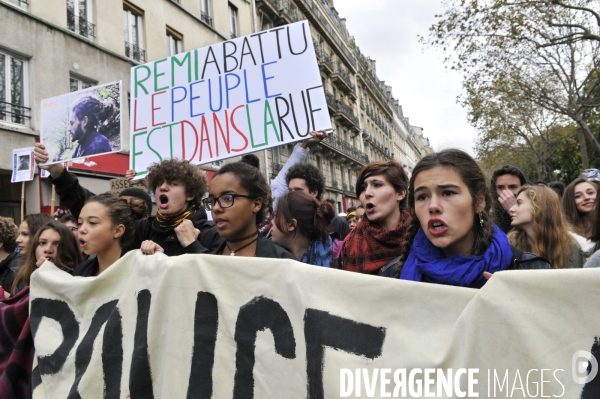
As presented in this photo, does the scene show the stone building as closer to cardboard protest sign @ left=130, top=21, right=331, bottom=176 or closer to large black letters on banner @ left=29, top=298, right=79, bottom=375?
cardboard protest sign @ left=130, top=21, right=331, bottom=176

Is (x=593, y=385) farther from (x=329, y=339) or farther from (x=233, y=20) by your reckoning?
(x=233, y=20)

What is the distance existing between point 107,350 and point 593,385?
1672 mm

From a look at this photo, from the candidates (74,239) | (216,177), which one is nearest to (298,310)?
(216,177)

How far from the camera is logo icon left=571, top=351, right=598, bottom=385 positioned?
1251 millimetres

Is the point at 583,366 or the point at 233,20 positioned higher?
the point at 233,20

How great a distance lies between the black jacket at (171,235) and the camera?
2732mm

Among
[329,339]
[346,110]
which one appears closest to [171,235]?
[329,339]

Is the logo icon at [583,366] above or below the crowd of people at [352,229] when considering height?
below

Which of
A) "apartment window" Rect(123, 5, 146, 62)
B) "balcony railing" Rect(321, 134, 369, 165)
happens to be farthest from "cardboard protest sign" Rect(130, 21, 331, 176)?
"balcony railing" Rect(321, 134, 369, 165)

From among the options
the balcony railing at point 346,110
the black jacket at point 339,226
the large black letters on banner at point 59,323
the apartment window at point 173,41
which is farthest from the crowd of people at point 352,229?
the balcony railing at point 346,110

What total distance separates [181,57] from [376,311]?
354 centimetres

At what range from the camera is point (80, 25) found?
11.8 metres

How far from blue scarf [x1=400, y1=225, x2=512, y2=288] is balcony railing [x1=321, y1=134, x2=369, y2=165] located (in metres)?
27.6

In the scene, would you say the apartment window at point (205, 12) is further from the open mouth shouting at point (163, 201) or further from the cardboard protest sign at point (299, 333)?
the cardboard protest sign at point (299, 333)
